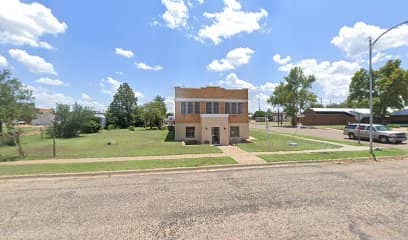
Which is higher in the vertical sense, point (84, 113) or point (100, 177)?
point (84, 113)

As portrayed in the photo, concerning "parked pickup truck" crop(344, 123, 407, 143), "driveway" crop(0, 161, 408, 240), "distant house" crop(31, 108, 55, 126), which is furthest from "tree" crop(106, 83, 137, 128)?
"driveway" crop(0, 161, 408, 240)

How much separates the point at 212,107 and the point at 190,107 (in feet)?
8.02

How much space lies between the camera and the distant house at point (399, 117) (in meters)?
58.2

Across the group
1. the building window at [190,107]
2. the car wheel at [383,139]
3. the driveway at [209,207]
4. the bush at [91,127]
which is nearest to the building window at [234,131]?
the building window at [190,107]

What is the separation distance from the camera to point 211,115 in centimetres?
2328

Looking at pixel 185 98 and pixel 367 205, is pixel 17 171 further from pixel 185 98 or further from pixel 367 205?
pixel 185 98

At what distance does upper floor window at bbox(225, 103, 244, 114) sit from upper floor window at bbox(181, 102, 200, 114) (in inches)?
129

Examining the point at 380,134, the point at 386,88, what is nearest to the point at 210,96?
the point at 380,134

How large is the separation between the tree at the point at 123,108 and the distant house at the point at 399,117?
230 ft

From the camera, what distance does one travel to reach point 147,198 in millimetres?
6730

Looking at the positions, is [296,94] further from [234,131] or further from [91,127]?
[91,127]

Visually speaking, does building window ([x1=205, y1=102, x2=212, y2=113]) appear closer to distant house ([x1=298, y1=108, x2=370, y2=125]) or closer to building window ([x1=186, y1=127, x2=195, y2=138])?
building window ([x1=186, y1=127, x2=195, y2=138])

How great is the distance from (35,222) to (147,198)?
2.68 m

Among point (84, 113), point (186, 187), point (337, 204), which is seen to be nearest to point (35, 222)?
point (186, 187)
